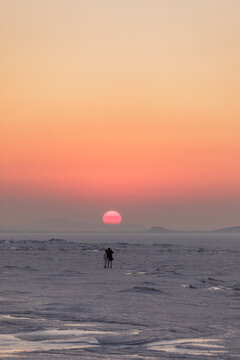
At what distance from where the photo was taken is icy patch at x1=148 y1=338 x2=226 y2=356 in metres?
11.6

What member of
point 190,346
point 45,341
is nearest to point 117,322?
point 45,341

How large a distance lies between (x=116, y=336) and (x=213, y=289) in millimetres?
13381

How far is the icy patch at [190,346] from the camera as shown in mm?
11648

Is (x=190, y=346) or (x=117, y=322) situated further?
(x=117, y=322)

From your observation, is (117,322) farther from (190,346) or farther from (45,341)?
(190,346)

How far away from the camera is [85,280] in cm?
2955

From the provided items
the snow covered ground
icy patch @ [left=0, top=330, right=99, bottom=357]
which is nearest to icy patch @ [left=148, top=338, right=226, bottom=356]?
the snow covered ground

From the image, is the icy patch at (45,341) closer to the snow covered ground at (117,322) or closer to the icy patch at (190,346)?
the snow covered ground at (117,322)

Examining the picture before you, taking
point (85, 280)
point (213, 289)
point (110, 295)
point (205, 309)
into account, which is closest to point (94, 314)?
point (205, 309)

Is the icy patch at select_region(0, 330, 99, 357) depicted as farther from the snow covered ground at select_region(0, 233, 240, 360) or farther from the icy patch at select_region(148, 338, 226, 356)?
the icy patch at select_region(148, 338, 226, 356)

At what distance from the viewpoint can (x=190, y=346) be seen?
484 inches

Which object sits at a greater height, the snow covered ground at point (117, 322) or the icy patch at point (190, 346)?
the snow covered ground at point (117, 322)

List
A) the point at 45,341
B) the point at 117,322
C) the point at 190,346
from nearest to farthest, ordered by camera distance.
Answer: the point at 190,346 → the point at 45,341 → the point at 117,322

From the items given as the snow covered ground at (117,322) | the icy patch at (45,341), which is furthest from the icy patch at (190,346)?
the icy patch at (45,341)
